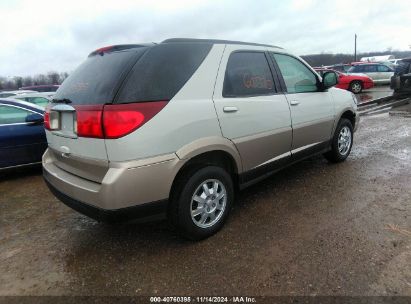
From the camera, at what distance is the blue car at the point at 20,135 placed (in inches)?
207

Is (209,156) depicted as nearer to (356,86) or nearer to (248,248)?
(248,248)

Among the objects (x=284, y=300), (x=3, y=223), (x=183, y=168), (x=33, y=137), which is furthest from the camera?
(x=33, y=137)

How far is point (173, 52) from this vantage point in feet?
9.82

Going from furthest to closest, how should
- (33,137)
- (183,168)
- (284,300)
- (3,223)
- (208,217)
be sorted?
(33,137), (3,223), (208,217), (183,168), (284,300)

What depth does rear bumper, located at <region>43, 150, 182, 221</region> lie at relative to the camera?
257 cm

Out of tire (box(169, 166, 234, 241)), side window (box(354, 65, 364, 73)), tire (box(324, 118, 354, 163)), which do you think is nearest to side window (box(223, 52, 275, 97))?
tire (box(169, 166, 234, 241))

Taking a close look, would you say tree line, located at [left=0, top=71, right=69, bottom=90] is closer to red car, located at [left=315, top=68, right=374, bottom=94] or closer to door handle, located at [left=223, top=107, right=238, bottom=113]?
red car, located at [left=315, top=68, right=374, bottom=94]

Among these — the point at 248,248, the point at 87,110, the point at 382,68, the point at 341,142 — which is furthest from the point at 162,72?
the point at 382,68

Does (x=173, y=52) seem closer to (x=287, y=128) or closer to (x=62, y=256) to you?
(x=287, y=128)

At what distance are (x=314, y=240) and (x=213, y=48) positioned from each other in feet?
6.51

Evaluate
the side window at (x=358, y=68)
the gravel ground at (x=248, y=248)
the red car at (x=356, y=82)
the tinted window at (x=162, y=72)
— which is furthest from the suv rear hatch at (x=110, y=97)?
the side window at (x=358, y=68)

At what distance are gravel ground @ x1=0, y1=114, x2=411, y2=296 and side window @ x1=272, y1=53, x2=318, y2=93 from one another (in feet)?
4.06

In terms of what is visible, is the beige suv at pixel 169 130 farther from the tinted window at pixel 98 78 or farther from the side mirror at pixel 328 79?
the side mirror at pixel 328 79

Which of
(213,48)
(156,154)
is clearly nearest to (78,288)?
(156,154)
